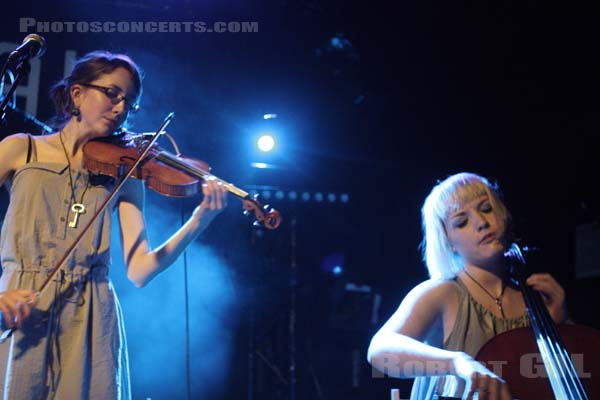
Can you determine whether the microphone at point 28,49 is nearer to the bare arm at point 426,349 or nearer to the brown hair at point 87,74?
the brown hair at point 87,74

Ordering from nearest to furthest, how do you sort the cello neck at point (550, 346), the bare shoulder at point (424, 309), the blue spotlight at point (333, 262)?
the cello neck at point (550, 346) < the bare shoulder at point (424, 309) < the blue spotlight at point (333, 262)

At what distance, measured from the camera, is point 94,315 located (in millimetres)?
2039

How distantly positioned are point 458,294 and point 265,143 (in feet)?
7.78

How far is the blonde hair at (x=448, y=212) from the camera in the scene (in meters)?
2.51

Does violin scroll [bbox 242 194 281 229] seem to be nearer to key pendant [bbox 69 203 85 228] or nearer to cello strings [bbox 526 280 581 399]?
key pendant [bbox 69 203 85 228]

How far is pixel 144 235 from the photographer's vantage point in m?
2.35

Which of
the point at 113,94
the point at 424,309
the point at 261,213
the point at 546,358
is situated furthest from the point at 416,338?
the point at 113,94

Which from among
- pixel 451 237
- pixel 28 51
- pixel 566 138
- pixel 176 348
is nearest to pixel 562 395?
pixel 451 237

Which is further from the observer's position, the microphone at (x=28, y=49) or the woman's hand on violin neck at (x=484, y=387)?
the microphone at (x=28, y=49)

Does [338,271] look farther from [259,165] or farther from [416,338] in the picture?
[416,338]

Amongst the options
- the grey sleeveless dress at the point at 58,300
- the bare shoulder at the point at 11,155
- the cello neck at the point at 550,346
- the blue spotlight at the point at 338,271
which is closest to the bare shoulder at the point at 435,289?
the cello neck at the point at 550,346

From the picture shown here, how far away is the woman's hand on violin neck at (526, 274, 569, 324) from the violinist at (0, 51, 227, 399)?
1.22m

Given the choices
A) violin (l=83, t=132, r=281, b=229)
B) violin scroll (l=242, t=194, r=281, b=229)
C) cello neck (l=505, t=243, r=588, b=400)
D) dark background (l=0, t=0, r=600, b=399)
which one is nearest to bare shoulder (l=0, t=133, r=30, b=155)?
violin (l=83, t=132, r=281, b=229)

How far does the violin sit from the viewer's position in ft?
7.40
